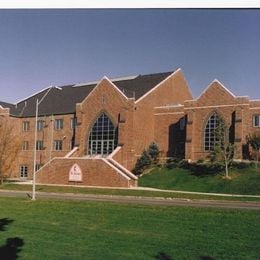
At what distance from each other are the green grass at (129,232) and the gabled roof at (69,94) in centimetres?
2585

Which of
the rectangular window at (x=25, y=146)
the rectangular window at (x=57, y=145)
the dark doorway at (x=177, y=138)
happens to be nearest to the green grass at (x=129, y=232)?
Answer: the dark doorway at (x=177, y=138)

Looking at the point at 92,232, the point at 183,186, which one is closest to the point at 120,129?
the point at 183,186

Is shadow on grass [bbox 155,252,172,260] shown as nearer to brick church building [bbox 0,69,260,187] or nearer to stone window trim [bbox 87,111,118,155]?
brick church building [bbox 0,69,260,187]

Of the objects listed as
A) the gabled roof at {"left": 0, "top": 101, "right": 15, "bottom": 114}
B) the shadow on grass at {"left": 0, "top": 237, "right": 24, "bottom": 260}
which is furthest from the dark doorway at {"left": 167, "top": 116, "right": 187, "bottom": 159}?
the shadow on grass at {"left": 0, "top": 237, "right": 24, "bottom": 260}

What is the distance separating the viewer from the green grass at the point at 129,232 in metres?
9.73

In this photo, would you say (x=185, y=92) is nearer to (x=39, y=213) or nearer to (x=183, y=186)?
(x=183, y=186)

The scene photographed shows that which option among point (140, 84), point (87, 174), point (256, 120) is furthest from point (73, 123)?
point (256, 120)

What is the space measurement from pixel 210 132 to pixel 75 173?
11418mm

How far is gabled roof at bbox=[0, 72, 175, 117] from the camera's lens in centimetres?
4303

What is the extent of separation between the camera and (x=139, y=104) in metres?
39.3

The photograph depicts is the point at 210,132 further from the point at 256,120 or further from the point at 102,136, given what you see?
the point at 102,136

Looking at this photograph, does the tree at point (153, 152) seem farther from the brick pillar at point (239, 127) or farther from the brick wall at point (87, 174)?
the brick pillar at point (239, 127)

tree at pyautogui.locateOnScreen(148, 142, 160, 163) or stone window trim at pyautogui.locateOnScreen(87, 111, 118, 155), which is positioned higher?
stone window trim at pyautogui.locateOnScreen(87, 111, 118, 155)

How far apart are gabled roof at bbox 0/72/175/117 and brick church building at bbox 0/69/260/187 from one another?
109 millimetres
